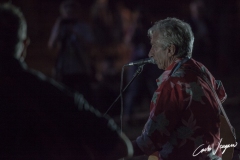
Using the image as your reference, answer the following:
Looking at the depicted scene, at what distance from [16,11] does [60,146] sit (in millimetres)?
747

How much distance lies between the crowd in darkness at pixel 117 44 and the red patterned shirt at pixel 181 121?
5.06 m

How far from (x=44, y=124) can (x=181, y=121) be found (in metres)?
1.52

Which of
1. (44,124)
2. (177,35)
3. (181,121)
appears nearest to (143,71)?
(177,35)

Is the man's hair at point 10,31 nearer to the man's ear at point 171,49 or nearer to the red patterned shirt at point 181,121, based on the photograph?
the red patterned shirt at point 181,121

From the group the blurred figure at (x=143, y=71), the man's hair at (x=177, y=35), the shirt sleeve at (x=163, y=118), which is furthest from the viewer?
the blurred figure at (x=143, y=71)

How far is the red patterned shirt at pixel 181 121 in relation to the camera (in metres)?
3.81

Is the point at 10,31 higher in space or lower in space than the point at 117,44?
higher

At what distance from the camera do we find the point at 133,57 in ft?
31.2

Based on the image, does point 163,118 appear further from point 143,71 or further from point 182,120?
point 143,71

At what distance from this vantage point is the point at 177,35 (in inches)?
159

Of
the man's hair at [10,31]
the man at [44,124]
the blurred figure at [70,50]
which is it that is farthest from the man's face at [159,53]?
the blurred figure at [70,50]

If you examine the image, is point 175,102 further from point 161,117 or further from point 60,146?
point 60,146

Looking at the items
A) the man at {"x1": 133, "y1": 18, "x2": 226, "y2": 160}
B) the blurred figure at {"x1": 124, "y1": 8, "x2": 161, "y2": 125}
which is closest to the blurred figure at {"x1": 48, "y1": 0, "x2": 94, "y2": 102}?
the blurred figure at {"x1": 124, "y1": 8, "x2": 161, "y2": 125}

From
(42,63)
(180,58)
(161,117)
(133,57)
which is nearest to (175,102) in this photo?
(161,117)
